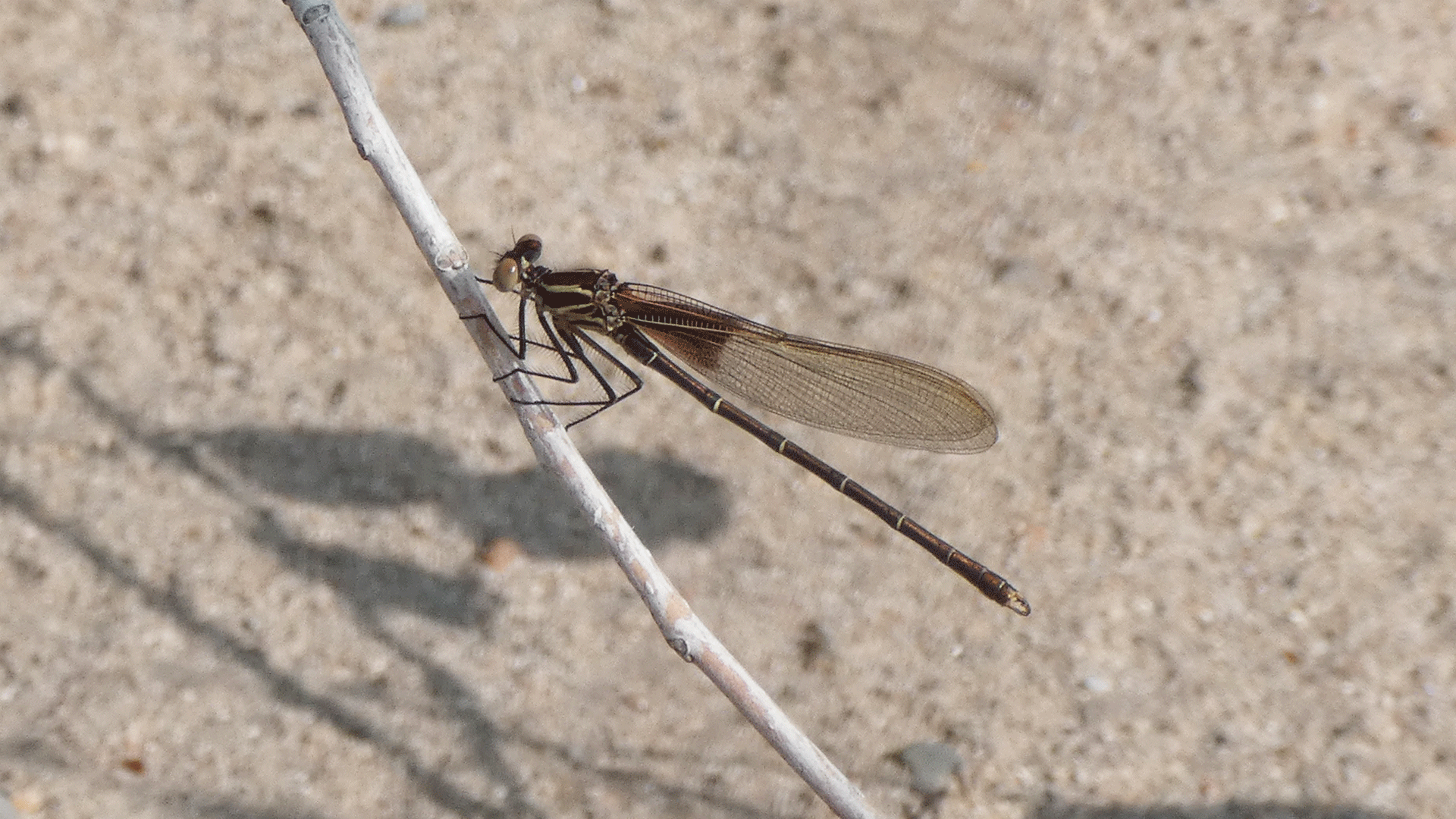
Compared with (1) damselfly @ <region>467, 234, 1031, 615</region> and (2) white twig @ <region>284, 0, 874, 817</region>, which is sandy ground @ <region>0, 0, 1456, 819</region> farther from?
(2) white twig @ <region>284, 0, 874, 817</region>

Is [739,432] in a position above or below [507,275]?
above

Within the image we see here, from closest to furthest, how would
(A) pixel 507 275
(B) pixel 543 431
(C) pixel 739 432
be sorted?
(B) pixel 543 431 → (A) pixel 507 275 → (C) pixel 739 432

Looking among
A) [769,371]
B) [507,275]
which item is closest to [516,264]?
[507,275]

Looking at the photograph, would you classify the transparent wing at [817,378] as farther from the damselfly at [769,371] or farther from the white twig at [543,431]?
the white twig at [543,431]

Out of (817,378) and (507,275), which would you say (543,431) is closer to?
(507,275)

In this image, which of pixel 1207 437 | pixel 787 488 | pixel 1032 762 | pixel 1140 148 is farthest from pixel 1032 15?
pixel 1032 762

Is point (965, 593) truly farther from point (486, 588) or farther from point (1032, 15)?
point (1032, 15)
